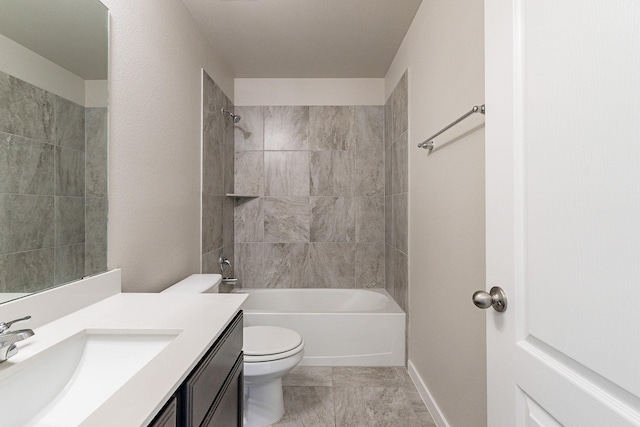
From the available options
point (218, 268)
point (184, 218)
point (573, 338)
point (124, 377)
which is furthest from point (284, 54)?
point (573, 338)

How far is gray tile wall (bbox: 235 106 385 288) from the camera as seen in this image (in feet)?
10.5

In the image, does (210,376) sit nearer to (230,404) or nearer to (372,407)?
(230,404)

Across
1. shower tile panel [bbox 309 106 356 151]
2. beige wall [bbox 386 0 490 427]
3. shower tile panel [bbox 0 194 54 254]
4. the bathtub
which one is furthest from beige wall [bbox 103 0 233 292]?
beige wall [bbox 386 0 490 427]

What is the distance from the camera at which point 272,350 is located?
1747mm

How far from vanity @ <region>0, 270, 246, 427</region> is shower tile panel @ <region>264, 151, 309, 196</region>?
2.05 meters

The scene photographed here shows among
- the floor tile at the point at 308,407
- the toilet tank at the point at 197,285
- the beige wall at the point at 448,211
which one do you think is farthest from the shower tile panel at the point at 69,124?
the floor tile at the point at 308,407

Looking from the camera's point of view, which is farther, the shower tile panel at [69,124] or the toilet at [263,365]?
the toilet at [263,365]

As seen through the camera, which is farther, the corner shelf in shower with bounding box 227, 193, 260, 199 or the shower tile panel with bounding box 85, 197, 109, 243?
the corner shelf in shower with bounding box 227, 193, 260, 199

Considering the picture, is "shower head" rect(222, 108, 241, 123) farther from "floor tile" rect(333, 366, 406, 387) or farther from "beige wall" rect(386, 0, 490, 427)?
"floor tile" rect(333, 366, 406, 387)

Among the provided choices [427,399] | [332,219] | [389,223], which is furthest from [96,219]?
[389,223]

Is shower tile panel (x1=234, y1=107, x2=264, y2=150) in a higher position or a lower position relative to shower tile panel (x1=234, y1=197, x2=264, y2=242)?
higher

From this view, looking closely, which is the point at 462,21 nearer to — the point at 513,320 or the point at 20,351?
the point at 513,320

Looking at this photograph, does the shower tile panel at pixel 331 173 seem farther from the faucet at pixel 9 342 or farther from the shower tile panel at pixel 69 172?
the faucet at pixel 9 342

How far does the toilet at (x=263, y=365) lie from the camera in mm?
1701
